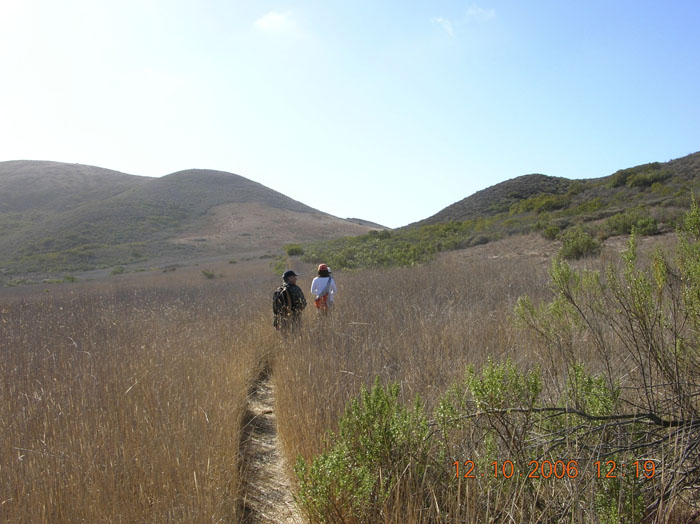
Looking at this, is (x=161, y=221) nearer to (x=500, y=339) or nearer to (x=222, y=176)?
(x=222, y=176)

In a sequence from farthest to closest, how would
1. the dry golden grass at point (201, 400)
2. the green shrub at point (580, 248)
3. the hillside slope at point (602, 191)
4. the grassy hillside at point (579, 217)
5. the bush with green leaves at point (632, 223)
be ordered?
the hillside slope at point (602, 191) → the grassy hillside at point (579, 217) → the bush with green leaves at point (632, 223) → the green shrub at point (580, 248) → the dry golden grass at point (201, 400)

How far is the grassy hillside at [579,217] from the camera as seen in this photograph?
13.5m

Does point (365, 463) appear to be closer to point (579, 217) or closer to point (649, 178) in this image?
point (579, 217)

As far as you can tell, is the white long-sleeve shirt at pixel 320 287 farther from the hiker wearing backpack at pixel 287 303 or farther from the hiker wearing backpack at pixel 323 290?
the hiker wearing backpack at pixel 287 303

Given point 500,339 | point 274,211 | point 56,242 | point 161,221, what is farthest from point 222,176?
point 500,339

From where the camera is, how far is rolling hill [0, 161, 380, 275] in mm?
39438

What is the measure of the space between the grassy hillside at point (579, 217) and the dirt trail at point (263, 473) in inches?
336

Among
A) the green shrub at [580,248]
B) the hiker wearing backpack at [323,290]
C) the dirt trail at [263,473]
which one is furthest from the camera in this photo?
the green shrub at [580,248]
